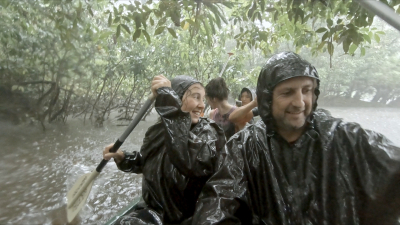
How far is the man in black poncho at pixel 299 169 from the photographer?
885 millimetres

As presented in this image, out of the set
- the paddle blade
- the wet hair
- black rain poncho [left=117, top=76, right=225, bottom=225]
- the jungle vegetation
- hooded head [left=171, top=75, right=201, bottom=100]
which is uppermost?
the jungle vegetation

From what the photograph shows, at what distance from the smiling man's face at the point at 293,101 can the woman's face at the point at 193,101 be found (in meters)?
0.59

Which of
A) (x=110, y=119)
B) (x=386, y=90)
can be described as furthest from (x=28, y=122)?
(x=386, y=90)

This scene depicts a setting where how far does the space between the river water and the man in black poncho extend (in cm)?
95

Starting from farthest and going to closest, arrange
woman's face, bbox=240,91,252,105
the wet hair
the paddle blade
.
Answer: woman's face, bbox=240,91,252,105 < the wet hair < the paddle blade

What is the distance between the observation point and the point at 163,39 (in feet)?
8.87

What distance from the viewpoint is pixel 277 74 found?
3.20 ft

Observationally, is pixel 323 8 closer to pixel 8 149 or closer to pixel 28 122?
pixel 28 122

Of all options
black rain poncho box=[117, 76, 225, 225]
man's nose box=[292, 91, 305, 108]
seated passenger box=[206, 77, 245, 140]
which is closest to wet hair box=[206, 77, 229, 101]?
seated passenger box=[206, 77, 245, 140]

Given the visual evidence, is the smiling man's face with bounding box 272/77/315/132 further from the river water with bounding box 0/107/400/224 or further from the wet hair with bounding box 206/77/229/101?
the wet hair with bounding box 206/77/229/101

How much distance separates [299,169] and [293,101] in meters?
0.27

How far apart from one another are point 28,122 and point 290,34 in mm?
2556

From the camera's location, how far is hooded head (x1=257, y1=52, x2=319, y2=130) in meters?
0.96

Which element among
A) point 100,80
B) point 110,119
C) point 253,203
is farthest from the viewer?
point 110,119
